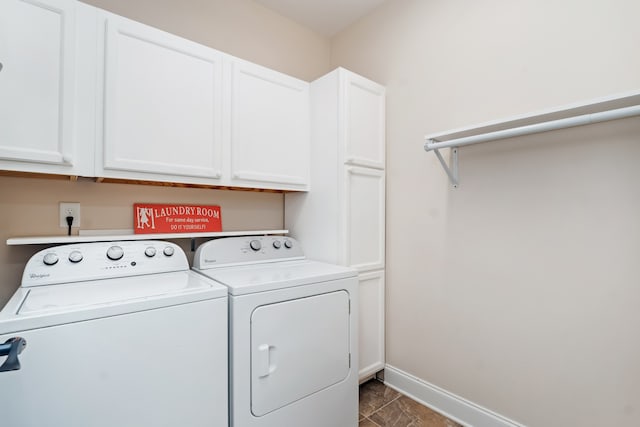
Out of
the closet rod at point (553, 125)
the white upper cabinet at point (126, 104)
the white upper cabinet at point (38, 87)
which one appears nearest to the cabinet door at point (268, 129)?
the white upper cabinet at point (126, 104)

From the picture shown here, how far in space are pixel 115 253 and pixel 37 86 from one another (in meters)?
0.75

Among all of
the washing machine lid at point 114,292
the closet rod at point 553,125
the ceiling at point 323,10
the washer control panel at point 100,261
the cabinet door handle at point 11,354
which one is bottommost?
the cabinet door handle at point 11,354

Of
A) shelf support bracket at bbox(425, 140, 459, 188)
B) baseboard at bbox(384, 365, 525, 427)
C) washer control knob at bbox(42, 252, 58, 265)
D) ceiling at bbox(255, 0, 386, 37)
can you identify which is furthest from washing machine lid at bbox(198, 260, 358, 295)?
ceiling at bbox(255, 0, 386, 37)

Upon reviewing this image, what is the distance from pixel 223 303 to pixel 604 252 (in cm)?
158

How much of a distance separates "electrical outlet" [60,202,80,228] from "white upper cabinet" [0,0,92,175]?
1.02 feet

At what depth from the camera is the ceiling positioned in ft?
7.34

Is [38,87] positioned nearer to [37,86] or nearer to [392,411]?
[37,86]

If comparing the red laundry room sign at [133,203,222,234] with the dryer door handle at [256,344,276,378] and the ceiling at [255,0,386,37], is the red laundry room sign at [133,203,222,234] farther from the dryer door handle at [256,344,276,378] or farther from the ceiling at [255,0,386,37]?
the ceiling at [255,0,386,37]

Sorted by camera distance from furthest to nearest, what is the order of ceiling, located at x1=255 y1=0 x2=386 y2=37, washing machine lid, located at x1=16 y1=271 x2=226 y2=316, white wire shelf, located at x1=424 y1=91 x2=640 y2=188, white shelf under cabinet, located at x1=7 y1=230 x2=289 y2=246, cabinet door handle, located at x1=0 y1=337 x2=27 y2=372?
1. ceiling, located at x1=255 y1=0 x2=386 y2=37
2. white shelf under cabinet, located at x1=7 y1=230 x2=289 y2=246
3. white wire shelf, located at x1=424 y1=91 x2=640 y2=188
4. washing machine lid, located at x1=16 y1=271 x2=226 y2=316
5. cabinet door handle, located at x1=0 y1=337 x2=27 y2=372

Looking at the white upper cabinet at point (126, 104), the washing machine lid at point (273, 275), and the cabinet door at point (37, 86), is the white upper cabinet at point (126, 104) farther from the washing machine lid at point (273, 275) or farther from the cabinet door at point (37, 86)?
the washing machine lid at point (273, 275)

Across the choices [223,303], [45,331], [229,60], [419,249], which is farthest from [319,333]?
[229,60]

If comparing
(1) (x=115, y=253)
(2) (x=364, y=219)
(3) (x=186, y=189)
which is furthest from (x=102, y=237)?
(2) (x=364, y=219)

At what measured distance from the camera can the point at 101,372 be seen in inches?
39.9

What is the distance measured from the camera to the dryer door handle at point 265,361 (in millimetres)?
1331
